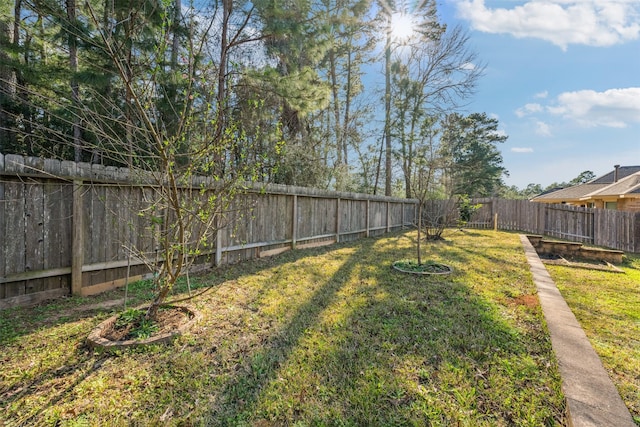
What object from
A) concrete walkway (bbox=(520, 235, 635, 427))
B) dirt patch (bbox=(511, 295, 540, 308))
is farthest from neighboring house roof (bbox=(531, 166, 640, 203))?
concrete walkway (bbox=(520, 235, 635, 427))

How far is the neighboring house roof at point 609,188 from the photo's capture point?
11.6 metres

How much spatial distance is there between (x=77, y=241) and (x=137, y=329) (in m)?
1.53

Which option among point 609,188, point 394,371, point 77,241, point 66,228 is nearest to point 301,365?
point 394,371

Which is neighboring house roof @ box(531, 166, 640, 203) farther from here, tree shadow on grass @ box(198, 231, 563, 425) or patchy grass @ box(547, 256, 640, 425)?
tree shadow on grass @ box(198, 231, 563, 425)

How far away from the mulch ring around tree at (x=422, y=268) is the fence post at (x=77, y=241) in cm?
438

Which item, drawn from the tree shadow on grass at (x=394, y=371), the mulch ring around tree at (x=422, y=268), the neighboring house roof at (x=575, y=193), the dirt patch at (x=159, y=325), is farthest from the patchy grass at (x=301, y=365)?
the neighboring house roof at (x=575, y=193)

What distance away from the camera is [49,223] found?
2863mm

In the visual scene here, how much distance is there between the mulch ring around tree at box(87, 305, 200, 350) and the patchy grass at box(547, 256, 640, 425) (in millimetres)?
3170

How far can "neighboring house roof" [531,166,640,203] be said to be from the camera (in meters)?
11.6

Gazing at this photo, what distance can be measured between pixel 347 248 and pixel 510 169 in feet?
77.9

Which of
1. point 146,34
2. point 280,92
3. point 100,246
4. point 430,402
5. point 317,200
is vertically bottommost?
point 430,402

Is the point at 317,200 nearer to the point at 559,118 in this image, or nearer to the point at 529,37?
the point at 529,37

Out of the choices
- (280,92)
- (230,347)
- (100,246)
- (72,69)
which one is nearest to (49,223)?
(100,246)

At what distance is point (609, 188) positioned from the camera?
42.5 ft
